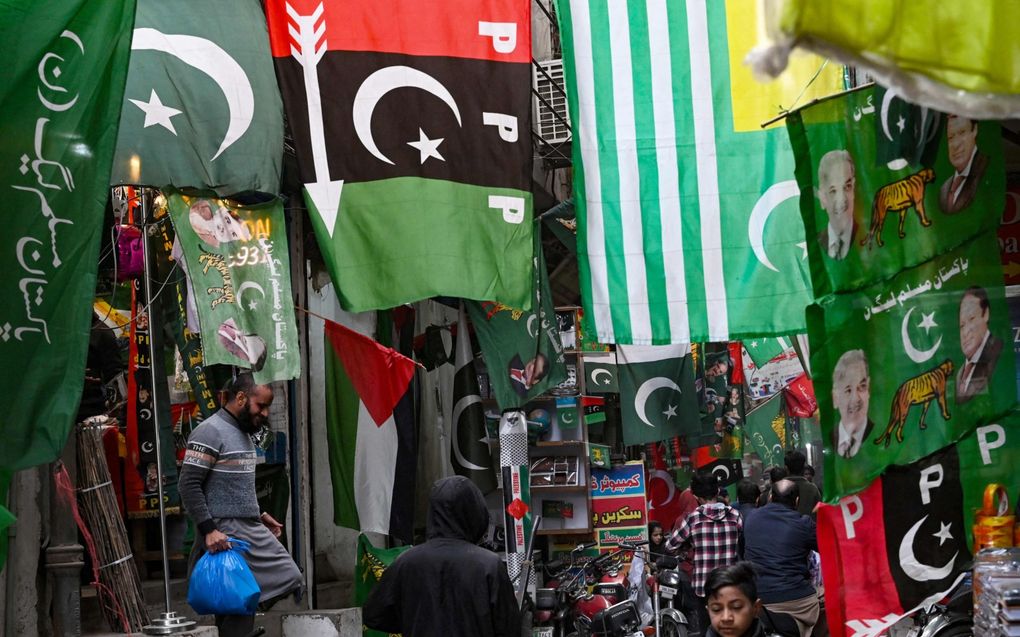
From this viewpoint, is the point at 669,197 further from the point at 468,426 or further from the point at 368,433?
the point at 468,426

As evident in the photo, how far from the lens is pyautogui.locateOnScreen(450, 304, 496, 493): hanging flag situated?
13.9 meters

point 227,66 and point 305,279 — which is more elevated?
point 227,66

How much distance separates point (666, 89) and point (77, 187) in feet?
17.5

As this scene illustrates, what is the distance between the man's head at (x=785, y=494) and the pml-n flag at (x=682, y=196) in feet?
6.78

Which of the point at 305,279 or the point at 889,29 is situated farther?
the point at 305,279

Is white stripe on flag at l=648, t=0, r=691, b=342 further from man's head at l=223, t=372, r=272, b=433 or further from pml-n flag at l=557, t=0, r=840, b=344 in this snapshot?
man's head at l=223, t=372, r=272, b=433

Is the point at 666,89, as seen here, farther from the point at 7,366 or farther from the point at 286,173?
the point at 7,366

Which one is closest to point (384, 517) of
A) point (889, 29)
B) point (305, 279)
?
point (305, 279)

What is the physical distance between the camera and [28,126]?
18.2ft

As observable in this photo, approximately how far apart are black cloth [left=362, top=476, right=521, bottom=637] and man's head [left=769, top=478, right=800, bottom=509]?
5.40 meters

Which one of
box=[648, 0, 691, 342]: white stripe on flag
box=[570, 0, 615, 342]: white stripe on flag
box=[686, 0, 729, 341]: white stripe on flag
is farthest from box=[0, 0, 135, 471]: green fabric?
box=[686, 0, 729, 341]: white stripe on flag

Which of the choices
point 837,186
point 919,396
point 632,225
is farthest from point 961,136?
point 632,225

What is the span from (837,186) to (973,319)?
105 centimetres

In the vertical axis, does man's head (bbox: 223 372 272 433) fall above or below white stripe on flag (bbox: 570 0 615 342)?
below
